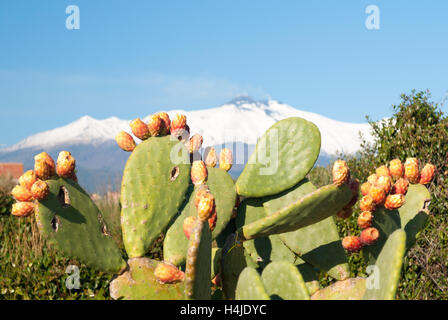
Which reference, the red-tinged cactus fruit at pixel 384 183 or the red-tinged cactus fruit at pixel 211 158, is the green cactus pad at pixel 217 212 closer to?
the red-tinged cactus fruit at pixel 211 158

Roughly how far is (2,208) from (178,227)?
789 cm

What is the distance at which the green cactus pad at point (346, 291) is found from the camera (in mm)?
1621

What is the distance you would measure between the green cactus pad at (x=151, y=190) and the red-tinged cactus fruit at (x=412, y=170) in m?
0.91

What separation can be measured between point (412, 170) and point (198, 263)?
1.06 meters

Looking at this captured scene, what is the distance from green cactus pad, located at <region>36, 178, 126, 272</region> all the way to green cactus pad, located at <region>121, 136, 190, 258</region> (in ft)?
0.34

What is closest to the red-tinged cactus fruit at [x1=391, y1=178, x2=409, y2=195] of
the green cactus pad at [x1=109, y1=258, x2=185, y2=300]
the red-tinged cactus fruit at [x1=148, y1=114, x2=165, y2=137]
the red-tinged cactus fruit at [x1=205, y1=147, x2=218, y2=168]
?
the red-tinged cactus fruit at [x1=205, y1=147, x2=218, y2=168]

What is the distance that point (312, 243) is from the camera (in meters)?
2.10

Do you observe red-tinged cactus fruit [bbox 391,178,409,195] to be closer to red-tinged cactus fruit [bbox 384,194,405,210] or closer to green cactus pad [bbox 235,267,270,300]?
red-tinged cactus fruit [bbox 384,194,405,210]

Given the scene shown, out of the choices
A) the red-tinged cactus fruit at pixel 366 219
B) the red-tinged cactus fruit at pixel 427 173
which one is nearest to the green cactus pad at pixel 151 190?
the red-tinged cactus fruit at pixel 366 219

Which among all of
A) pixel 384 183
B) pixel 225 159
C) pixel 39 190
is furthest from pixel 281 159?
pixel 39 190

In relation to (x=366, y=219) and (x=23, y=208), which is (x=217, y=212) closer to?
(x=366, y=219)

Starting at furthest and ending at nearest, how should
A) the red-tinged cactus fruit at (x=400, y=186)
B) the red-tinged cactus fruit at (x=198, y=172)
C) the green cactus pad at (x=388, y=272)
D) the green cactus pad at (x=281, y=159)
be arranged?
the green cactus pad at (x=281, y=159), the red-tinged cactus fruit at (x=198, y=172), the red-tinged cactus fruit at (x=400, y=186), the green cactus pad at (x=388, y=272)

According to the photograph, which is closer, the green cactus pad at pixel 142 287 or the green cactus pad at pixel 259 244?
the green cactus pad at pixel 142 287

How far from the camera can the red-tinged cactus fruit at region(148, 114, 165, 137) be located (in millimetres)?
2012
